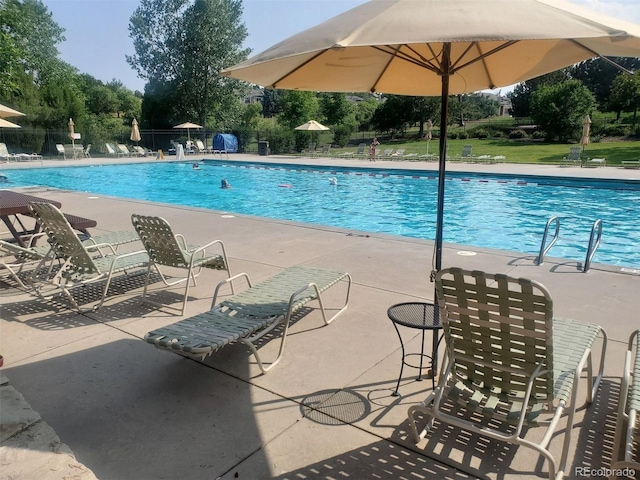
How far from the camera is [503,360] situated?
89.8 inches

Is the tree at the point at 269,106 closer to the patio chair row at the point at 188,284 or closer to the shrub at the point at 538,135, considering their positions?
the shrub at the point at 538,135

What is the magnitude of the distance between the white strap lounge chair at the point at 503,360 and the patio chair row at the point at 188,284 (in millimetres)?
1352

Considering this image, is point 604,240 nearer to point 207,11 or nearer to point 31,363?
point 31,363

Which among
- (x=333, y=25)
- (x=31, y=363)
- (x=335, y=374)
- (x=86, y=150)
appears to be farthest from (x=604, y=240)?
(x=86, y=150)

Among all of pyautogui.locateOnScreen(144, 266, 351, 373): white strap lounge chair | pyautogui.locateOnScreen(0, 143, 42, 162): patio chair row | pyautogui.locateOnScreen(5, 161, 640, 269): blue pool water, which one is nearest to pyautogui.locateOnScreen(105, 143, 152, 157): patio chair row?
pyautogui.locateOnScreen(0, 143, 42, 162): patio chair row

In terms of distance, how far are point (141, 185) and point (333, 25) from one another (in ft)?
66.1

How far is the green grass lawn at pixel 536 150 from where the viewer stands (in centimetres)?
2581

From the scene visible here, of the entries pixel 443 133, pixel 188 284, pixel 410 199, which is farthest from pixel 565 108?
pixel 188 284

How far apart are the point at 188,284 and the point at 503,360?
3.18 meters

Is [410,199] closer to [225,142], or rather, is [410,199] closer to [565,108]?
[225,142]

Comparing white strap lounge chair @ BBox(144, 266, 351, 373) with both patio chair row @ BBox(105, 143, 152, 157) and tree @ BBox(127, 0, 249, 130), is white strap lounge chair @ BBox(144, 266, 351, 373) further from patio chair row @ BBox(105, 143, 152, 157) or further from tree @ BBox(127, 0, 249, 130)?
tree @ BBox(127, 0, 249, 130)

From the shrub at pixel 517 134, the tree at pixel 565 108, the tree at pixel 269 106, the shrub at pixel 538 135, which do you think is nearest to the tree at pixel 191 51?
the shrub at pixel 517 134

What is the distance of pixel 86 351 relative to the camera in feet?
11.9

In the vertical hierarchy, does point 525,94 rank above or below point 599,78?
below
